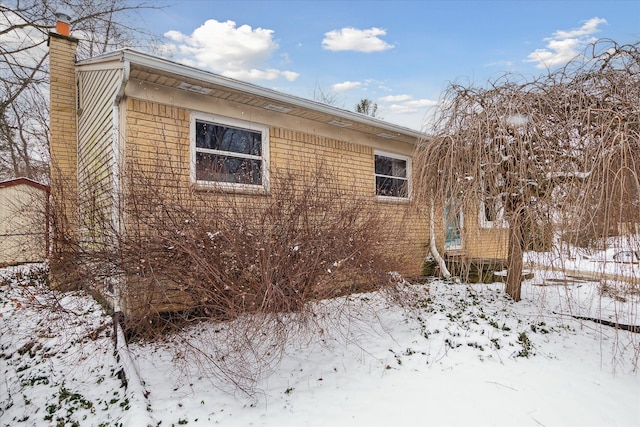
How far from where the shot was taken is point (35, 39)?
1412cm

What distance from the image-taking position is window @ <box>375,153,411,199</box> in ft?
28.4

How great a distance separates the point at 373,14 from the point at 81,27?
12213 mm

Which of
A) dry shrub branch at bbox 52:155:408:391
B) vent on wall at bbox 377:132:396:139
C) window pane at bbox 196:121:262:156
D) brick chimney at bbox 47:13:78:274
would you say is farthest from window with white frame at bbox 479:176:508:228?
brick chimney at bbox 47:13:78:274

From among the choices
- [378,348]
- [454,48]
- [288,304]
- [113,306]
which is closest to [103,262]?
[113,306]

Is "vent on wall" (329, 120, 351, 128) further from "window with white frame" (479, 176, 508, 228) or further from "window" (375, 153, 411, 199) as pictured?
"window with white frame" (479, 176, 508, 228)

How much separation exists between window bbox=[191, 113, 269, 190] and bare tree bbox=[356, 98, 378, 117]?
713 inches

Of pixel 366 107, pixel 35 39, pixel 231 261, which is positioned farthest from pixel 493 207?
pixel 366 107

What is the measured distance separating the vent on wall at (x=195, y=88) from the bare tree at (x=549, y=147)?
355 centimetres

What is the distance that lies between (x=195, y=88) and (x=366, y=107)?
1943cm

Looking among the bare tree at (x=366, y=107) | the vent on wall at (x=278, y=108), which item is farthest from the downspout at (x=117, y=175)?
the bare tree at (x=366, y=107)

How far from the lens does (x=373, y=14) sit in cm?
1013

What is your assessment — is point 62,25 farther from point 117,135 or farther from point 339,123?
point 339,123

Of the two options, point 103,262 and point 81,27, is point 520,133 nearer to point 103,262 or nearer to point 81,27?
point 103,262

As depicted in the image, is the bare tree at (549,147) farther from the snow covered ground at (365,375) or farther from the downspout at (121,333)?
the downspout at (121,333)
